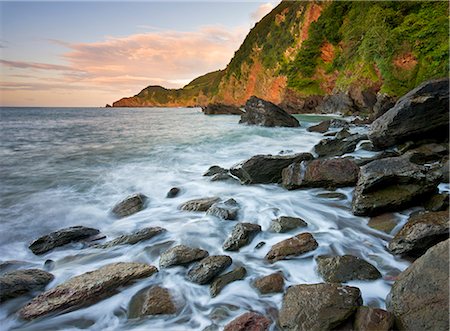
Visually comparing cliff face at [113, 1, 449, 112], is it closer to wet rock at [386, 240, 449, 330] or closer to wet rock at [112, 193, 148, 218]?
wet rock at [386, 240, 449, 330]

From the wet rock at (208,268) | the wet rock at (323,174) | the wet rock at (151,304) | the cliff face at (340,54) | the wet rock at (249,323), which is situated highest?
the cliff face at (340,54)

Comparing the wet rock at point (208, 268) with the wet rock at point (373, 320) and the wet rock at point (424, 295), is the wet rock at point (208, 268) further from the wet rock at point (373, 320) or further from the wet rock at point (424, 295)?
the wet rock at point (424, 295)

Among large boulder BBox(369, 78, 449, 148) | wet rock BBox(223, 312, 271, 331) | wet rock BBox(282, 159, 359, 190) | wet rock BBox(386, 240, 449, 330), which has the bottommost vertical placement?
wet rock BBox(223, 312, 271, 331)

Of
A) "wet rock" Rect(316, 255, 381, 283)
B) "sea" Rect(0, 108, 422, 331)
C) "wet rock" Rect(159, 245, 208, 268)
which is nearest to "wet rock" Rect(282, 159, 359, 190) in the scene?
"sea" Rect(0, 108, 422, 331)

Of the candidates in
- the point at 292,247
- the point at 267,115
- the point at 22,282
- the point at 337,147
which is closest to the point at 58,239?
the point at 22,282

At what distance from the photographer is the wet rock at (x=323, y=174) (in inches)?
245

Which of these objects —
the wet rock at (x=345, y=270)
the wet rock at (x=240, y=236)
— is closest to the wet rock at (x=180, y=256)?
the wet rock at (x=240, y=236)

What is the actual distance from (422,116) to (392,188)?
4070mm

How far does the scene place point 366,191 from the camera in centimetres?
500

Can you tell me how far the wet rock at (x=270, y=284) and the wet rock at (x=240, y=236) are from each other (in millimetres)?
842

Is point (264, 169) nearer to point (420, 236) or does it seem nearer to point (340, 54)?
point (420, 236)

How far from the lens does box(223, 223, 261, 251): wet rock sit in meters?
4.22

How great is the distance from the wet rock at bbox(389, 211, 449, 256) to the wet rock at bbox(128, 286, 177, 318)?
2.98 m

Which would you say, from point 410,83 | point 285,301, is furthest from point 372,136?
point 410,83
